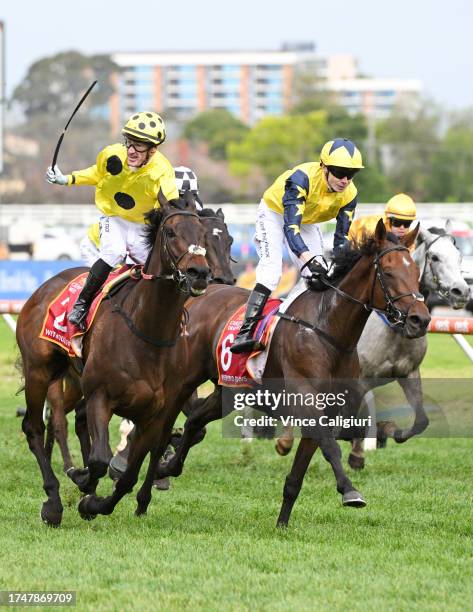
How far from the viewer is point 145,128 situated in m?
6.70

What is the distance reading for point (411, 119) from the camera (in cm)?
9112

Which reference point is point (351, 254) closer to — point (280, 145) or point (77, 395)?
point (77, 395)

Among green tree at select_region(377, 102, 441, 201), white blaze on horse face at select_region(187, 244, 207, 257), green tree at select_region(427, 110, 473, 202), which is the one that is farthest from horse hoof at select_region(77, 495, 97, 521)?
green tree at select_region(377, 102, 441, 201)

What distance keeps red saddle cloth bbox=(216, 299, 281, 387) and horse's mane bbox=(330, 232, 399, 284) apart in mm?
500

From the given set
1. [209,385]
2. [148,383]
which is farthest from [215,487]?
[209,385]

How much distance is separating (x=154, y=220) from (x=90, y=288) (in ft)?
2.44

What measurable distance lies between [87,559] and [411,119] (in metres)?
88.0

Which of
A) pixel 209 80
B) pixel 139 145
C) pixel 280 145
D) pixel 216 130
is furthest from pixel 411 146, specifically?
pixel 139 145

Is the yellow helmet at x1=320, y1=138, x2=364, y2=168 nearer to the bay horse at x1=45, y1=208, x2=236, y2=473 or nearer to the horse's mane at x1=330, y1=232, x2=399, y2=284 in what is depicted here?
the horse's mane at x1=330, y1=232, x2=399, y2=284

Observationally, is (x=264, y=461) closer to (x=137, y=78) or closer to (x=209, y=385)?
(x=209, y=385)

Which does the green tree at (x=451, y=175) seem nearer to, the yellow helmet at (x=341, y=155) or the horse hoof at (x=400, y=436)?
the horse hoof at (x=400, y=436)

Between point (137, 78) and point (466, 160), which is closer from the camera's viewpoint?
point (466, 160)

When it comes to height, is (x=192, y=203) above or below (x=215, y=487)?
above

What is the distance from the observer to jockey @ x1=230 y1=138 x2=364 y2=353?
23.2ft
